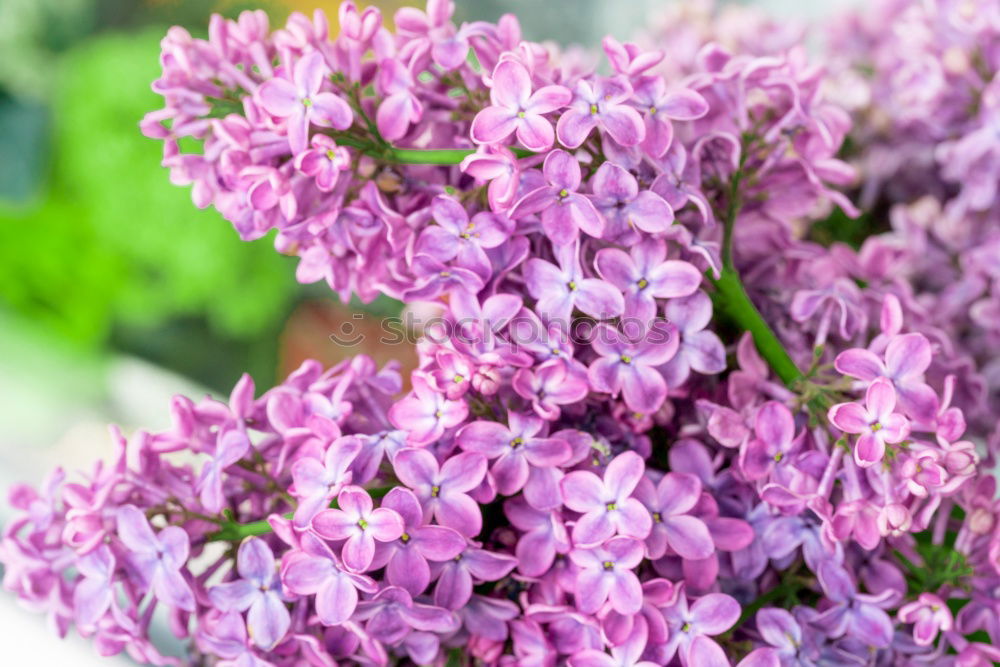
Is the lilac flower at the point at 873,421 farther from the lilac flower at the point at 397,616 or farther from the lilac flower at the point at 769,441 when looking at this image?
the lilac flower at the point at 397,616

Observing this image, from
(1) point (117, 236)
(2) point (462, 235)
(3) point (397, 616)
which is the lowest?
(1) point (117, 236)

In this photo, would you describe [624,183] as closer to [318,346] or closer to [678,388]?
[678,388]

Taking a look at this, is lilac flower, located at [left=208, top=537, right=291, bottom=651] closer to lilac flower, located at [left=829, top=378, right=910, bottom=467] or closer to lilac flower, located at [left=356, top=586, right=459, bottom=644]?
lilac flower, located at [left=356, top=586, right=459, bottom=644]

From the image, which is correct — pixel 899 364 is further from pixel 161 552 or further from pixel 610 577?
pixel 161 552

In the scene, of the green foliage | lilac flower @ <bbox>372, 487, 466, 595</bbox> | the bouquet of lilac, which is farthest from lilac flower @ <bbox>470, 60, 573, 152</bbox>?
the green foliage

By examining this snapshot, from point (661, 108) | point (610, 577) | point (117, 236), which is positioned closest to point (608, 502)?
point (610, 577)

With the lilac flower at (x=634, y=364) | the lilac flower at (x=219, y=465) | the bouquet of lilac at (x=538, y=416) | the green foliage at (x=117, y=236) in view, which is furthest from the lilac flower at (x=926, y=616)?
the green foliage at (x=117, y=236)
